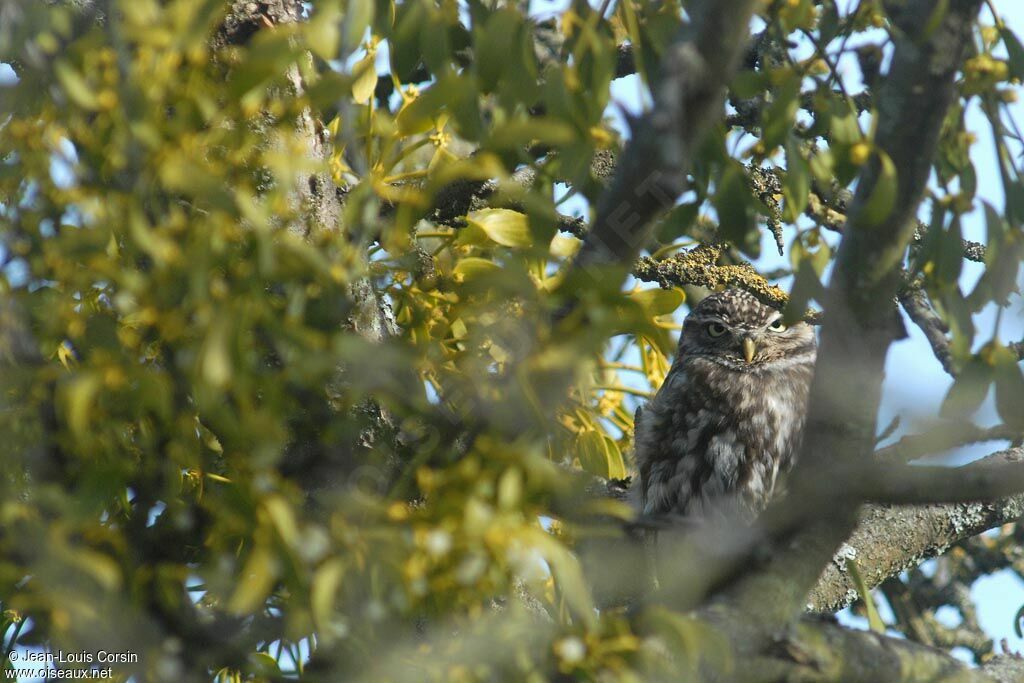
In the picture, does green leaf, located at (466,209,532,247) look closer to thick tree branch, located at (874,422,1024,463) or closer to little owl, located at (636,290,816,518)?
thick tree branch, located at (874,422,1024,463)

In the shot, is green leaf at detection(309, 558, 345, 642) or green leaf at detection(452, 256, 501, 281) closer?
green leaf at detection(309, 558, 345, 642)

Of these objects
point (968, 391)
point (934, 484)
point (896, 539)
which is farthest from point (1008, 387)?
point (896, 539)

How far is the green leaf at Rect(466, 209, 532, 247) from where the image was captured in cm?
A: 202

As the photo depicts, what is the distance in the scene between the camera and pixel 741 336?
397 centimetres

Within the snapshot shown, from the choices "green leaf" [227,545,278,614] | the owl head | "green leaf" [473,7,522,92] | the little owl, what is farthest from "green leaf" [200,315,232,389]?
the owl head

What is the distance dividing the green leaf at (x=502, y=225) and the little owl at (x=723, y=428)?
1255 millimetres

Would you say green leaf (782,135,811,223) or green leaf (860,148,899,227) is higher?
green leaf (782,135,811,223)

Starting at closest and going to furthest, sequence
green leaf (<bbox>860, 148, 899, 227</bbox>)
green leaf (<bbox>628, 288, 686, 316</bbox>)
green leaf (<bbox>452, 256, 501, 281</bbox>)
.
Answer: green leaf (<bbox>860, 148, 899, 227</bbox>), green leaf (<bbox>452, 256, 501, 281</bbox>), green leaf (<bbox>628, 288, 686, 316</bbox>)

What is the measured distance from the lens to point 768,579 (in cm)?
153

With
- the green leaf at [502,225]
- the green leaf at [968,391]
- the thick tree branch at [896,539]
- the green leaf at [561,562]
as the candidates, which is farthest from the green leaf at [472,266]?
the thick tree branch at [896,539]

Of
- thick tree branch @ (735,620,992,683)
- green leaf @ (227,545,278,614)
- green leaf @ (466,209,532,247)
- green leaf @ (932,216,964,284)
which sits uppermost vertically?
green leaf @ (466,209,532,247)

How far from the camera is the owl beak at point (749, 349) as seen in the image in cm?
385

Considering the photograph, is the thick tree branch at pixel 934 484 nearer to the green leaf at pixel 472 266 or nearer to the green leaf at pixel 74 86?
the green leaf at pixel 472 266

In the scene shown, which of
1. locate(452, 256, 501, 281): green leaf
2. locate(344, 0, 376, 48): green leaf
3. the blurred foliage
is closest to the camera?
the blurred foliage
